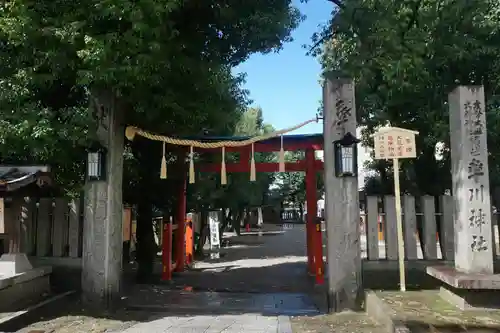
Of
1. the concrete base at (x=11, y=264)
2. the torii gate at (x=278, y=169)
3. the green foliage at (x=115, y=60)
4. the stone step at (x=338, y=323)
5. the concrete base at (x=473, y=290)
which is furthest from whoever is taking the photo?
the torii gate at (x=278, y=169)

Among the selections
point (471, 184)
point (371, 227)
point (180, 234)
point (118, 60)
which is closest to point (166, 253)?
point (180, 234)

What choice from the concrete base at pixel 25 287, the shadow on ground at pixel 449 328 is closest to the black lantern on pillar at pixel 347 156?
the shadow on ground at pixel 449 328

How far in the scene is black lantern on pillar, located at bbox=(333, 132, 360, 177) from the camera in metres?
8.73

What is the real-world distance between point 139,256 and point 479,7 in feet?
34.2

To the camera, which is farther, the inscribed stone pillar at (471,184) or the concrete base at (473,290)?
the inscribed stone pillar at (471,184)

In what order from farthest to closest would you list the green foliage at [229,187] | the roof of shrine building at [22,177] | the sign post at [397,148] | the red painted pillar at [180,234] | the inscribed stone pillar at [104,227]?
the green foliage at [229,187]
the red painted pillar at [180,234]
the sign post at [397,148]
the inscribed stone pillar at [104,227]
the roof of shrine building at [22,177]

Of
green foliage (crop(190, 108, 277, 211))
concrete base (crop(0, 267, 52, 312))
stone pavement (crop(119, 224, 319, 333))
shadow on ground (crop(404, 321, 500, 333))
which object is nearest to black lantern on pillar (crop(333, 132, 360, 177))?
stone pavement (crop(119, 224, 319, 333))

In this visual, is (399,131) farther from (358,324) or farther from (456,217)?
(358,324)

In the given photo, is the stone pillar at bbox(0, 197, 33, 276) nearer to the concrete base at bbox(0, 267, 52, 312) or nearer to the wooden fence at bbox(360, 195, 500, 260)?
the concrete base at bbox(0, 267, 52, 312)

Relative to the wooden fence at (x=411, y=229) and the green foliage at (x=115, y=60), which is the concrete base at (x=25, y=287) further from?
the wooden fence at (x=411, y=229)

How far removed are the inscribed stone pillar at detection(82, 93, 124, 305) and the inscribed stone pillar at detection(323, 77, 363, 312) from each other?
4259 millimetres

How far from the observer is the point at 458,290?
7672 millimetres

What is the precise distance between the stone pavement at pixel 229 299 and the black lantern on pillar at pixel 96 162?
9.43 ft

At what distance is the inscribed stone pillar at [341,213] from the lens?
28.4 ft
